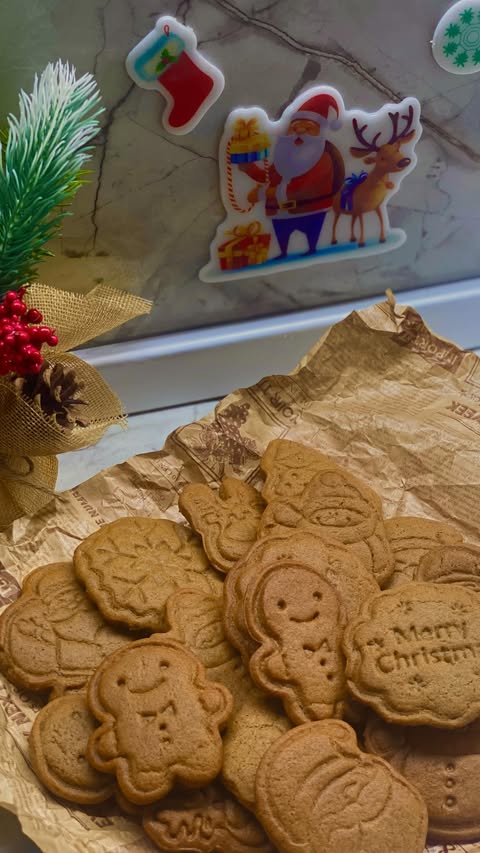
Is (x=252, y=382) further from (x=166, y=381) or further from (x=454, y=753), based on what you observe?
(x=454, y=753)

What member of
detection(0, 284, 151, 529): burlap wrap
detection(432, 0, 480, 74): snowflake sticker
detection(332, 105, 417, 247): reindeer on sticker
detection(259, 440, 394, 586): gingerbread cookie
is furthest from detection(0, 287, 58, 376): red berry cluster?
detection(432, 0, 480, 74): snowflake sticker

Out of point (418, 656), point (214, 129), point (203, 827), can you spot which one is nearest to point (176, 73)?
point (214, 129)

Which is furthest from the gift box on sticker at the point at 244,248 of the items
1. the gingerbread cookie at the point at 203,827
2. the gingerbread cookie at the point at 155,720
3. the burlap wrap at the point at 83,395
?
the gingerbread cookie at the point at 203,827

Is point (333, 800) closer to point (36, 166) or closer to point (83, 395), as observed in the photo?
point (83, 395)

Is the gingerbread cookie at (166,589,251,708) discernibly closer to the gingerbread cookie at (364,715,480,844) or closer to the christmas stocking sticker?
the gingerbread cookie at (364,715,480,844)

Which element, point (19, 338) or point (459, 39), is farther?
point (459, 39)
